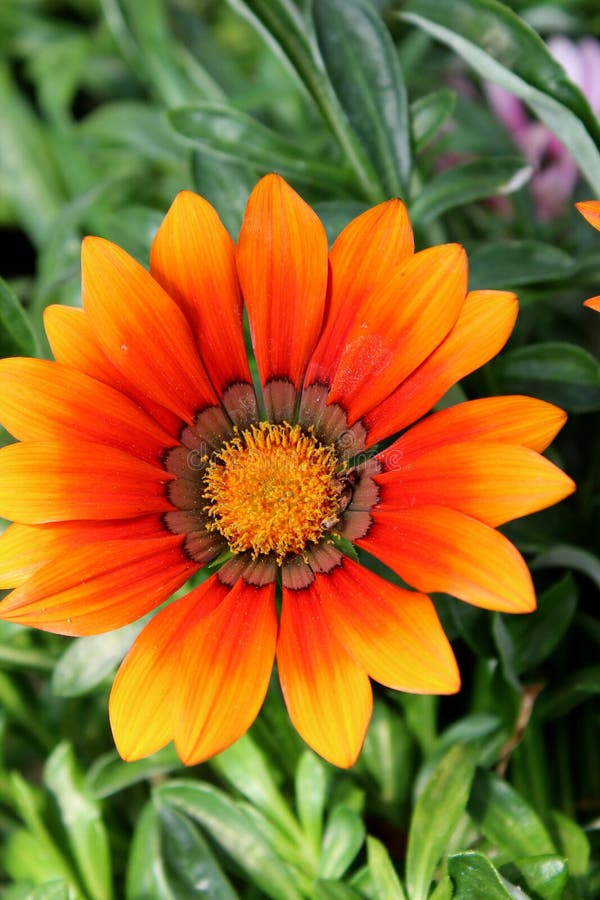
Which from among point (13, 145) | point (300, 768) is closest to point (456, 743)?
point (300, 768)

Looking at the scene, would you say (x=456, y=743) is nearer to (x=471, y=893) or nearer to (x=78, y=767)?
(x=471, y=893)

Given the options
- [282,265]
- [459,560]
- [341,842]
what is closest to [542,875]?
[341,842]

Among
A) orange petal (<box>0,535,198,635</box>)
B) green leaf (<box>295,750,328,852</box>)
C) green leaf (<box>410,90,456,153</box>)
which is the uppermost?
green leaf (<box>410,90,456,153</box>)

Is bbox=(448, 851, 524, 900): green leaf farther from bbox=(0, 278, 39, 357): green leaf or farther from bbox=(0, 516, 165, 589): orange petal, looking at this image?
bbox=(0, 278, 39, 357): green leaf

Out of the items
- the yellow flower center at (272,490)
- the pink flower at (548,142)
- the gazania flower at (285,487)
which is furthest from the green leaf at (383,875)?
the pink flower at (548,142)

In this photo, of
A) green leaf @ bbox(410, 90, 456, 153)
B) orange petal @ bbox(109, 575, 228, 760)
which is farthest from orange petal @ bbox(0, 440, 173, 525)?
green leaf @ bbox(410, 90, 456, 153)

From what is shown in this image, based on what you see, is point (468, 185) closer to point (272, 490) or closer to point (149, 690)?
point (272, 490)
